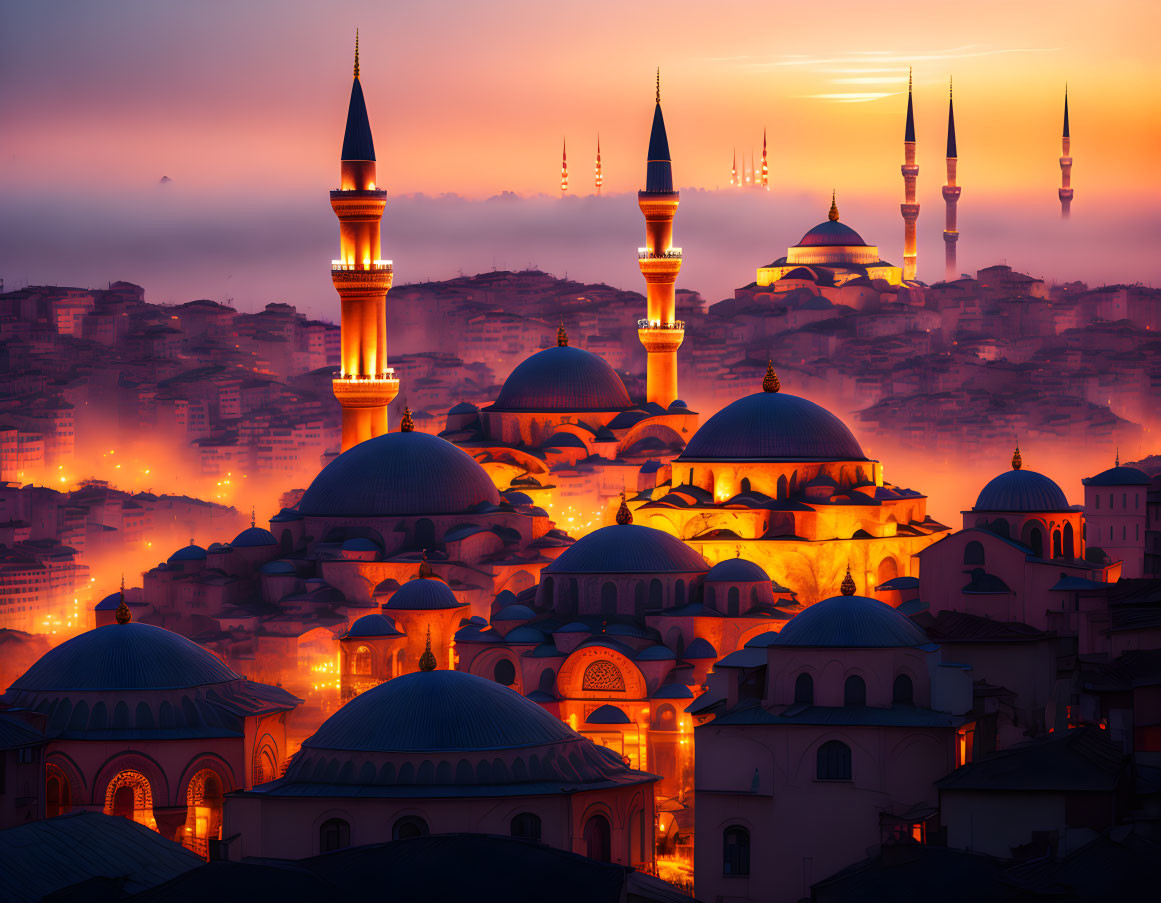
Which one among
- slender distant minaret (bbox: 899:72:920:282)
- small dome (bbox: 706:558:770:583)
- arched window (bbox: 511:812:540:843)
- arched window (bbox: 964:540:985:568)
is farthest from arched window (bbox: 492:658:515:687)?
slender distant minaret (bbox: 899:72:920:282)

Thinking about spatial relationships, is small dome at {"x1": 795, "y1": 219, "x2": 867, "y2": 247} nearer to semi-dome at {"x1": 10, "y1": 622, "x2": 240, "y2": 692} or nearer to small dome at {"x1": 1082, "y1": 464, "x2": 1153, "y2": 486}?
small dome at {"x1": 1082, "y1": 464, "x2": 1153, "y2": 486}

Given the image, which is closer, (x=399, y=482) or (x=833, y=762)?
(x=833, y=762)

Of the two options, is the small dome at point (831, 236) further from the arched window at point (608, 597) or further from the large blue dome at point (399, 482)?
the arched window at point (608, 597)

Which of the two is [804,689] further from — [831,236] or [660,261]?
[831,236]

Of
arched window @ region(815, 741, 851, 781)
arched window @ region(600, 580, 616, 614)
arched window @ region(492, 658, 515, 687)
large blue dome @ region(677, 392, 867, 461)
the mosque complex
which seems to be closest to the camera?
the mosque complex

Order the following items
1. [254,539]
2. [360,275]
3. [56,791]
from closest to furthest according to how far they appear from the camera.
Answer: [56,791] → [254,539] → [360,275]

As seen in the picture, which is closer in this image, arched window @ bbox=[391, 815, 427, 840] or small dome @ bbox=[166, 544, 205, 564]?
arched window @ bbox=[391, 815, 427, 840]

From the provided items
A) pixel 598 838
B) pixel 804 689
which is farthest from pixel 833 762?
pixel 598 838
